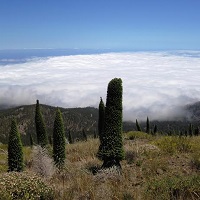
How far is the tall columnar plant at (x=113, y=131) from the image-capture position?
1616 centimetres

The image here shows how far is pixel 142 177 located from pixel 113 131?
4665 millimetres

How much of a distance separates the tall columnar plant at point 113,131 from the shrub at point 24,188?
7.33m

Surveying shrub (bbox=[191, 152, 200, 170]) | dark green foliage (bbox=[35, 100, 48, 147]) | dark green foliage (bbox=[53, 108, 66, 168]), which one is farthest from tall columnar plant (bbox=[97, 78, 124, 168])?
dark green foliage (bbox=[35, 100, 48, 147])

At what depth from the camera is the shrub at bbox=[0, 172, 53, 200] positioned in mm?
8250

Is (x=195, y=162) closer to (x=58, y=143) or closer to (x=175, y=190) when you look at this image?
(x=175, y=190)

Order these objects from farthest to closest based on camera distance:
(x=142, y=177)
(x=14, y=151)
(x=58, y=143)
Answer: (x=58, y=143), (x=14, y=151), (x=142, y=177)

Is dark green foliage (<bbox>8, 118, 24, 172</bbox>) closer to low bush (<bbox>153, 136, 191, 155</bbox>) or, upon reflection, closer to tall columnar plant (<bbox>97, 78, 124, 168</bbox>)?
tall columnar plant (<bbox>97, 78, 124, 168</bbox>)

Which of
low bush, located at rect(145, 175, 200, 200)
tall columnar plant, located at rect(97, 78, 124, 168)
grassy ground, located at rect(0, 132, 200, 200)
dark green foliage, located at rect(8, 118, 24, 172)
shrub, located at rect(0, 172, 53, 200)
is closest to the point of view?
low bush, located at rect(145, 175, 200, 200)

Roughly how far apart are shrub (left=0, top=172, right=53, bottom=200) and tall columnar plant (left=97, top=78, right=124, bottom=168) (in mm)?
7329

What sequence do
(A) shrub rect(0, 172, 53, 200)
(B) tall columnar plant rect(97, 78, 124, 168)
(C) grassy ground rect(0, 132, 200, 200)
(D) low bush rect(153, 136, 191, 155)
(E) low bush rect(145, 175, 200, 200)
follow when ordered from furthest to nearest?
(D) low bush rect(153, 136, 191, 155) < (B) tall columnar plant rect(97, 78, 124, 168) < (C) grassy ground rect(0, 132, 200, 200) < (A) shrub rect(0, 172, 53, 200) < (E) low bush rect(145, 175, 200, 200)

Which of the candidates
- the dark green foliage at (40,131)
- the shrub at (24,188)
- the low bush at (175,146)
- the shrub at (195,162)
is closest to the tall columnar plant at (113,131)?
the low bush at (175,146)

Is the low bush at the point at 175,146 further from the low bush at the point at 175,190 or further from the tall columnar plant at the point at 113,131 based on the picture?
the low bush at the point at 175,190

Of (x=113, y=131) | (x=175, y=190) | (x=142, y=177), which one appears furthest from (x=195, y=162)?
(x=175, y=190)

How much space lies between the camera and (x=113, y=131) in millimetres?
16828
